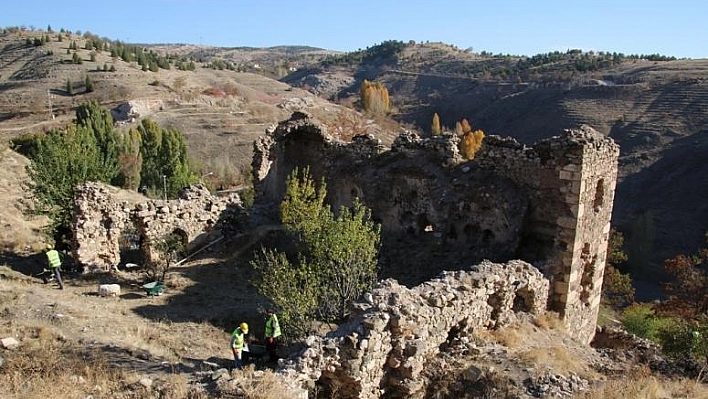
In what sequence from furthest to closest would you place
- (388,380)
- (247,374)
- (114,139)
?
(114,139)
(388,380)
(247,374)

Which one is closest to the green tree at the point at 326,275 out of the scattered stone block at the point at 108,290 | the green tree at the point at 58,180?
the scattered stone block at the point at 108,290

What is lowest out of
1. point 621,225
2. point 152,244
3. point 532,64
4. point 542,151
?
point 621,225

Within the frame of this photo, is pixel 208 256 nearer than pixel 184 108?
Yes

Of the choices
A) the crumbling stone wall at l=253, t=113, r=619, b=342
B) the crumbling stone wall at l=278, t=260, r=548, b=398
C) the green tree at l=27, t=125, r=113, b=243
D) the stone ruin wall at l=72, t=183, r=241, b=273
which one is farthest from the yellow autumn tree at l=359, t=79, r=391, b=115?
the crumbling stone wall at l=278, t=260, r=548, b=398

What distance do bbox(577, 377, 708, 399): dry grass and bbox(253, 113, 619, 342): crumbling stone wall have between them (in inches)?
183

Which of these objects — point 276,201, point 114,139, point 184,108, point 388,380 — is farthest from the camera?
point 184,108

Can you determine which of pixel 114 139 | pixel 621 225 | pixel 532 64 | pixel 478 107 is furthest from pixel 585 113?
pixel 114 139

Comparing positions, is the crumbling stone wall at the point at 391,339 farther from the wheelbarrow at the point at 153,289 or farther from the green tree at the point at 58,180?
the green tree at the point at 58,180

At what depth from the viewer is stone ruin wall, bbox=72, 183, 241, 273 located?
17061 mm

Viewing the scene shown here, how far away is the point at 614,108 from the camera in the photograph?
246 feet

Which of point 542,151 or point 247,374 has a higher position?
point 542,151

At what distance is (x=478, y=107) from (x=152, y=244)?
86215 millimetres

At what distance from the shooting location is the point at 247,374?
7891 millimetres

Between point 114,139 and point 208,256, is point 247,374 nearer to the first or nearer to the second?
point 208,256
